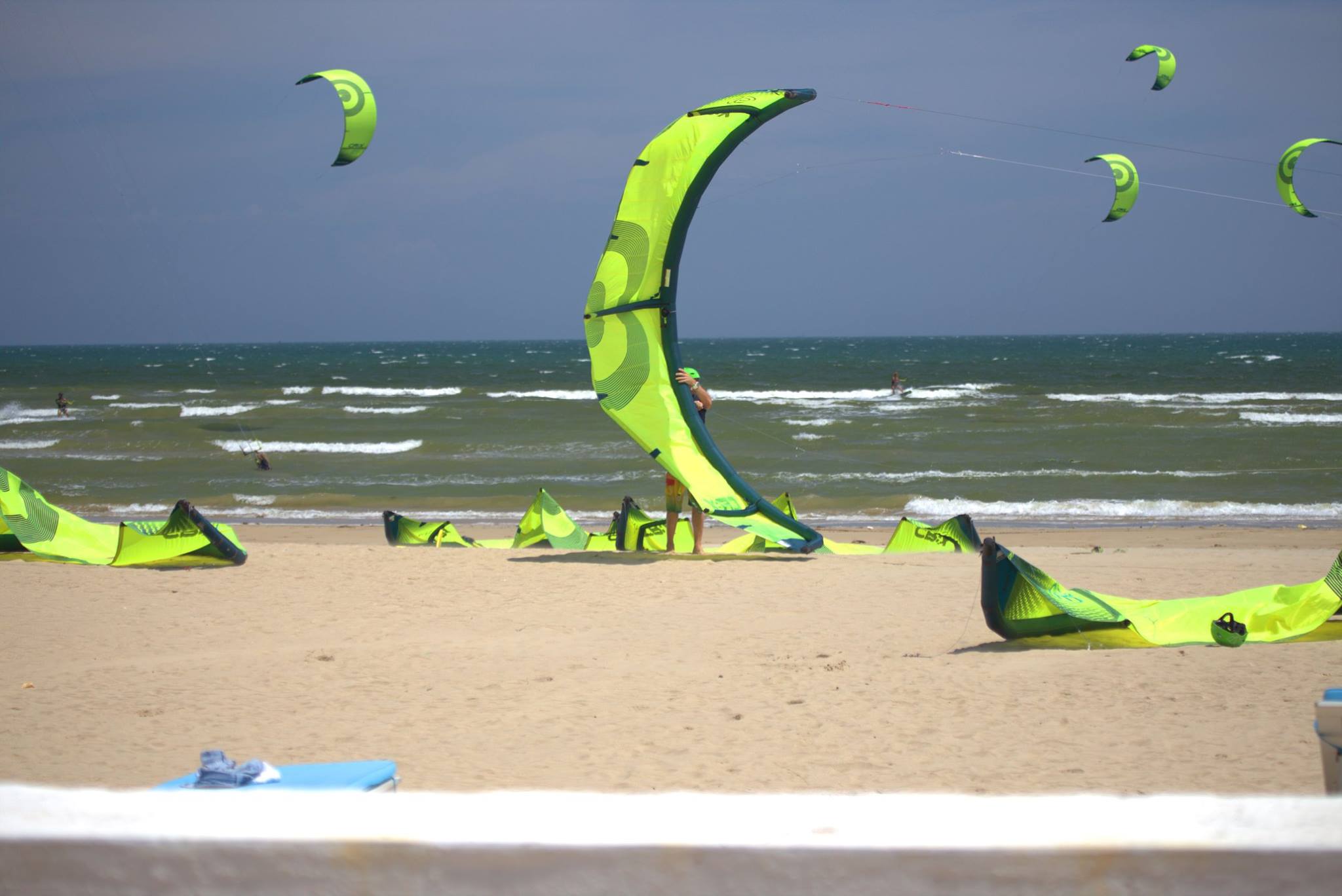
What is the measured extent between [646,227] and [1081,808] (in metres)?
7.26

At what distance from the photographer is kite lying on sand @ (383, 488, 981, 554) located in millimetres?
9664

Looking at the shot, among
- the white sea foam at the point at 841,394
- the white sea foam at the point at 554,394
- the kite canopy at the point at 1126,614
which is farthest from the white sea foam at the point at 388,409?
the kite canopy at the point at 1126,614

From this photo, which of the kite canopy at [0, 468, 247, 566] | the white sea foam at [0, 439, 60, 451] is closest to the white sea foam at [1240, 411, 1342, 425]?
the kite canopy at [0, 468, 247, 566]

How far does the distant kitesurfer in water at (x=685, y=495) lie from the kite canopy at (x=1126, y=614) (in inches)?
116

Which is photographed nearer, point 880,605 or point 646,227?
point 880,605

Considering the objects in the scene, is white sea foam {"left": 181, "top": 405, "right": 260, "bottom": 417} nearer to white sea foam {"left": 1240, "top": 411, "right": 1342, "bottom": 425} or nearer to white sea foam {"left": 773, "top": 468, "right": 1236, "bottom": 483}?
white sea foam {"left": 773, "top": 468, "right": 1236, "bottom": 483}

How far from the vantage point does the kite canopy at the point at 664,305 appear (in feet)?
26.8

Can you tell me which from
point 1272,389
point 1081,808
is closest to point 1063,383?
point 1272,389

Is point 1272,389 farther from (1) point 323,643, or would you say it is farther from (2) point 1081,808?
(2) point 1081,808

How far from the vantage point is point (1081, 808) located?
1329 mm

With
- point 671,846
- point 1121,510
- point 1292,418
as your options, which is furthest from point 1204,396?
point 671,846

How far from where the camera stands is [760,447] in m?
22.3

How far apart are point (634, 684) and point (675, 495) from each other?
3.61m

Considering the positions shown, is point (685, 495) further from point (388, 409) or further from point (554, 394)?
point (554, 394)
